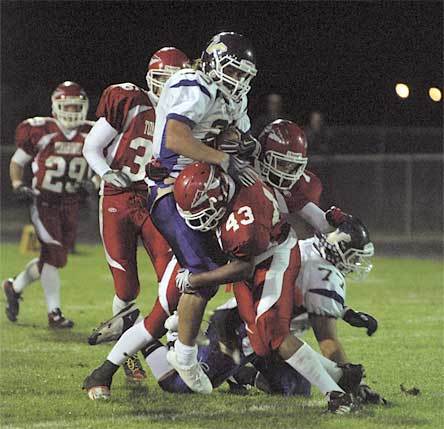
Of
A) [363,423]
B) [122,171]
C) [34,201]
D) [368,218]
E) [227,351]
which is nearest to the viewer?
[363,423]

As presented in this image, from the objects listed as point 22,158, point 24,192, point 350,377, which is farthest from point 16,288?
point 350,377

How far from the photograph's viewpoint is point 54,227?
7.46 meters

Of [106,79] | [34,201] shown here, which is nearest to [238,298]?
[34,201]

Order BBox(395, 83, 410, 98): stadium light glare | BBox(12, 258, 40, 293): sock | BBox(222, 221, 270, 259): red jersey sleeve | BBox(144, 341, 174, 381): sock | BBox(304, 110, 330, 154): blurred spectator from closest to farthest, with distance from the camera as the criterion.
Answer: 1. BBox(222, 221, 270, 259): red jersey sleeve
2. BBox(144, 341, 174, 381): sock
3. BBox(12, 258, 40, 293): sock
4. BBox(304, 110, 330, 154): blurred spectator
5. BBox(395, 83, 410, 98): stadium light glare

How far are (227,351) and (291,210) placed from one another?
73cm

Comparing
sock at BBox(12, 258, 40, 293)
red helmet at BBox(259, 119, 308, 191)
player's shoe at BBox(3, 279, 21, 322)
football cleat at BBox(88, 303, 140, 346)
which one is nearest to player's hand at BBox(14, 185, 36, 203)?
sock at BBox(12, 258, 40, 293)

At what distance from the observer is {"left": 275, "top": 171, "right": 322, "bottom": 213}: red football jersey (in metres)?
4.82

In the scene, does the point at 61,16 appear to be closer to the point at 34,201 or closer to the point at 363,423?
the point at 34,201

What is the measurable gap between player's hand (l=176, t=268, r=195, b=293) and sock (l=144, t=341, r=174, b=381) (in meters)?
0.55

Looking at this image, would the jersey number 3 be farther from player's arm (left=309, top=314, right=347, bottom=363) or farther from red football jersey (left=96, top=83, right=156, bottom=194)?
red football jersey (left=96, top=83, right=156, bottom=194)

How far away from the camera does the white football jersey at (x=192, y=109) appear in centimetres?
441

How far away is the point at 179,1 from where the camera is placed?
17516 mm

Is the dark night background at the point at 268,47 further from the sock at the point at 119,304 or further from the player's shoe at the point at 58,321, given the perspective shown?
the sock at the point at 119,304

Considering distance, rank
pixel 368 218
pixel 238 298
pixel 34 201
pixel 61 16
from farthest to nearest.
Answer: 1. pixel 61 16
2. pixel 368 218
3. pixel 34 201
4. pixel 238 298
